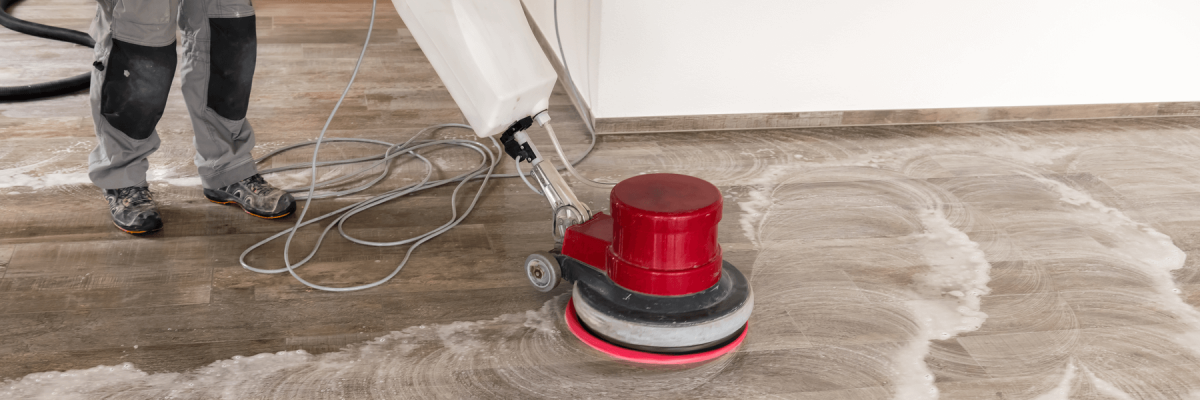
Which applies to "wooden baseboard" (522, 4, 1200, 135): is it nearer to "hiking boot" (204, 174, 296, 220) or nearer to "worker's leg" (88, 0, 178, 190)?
"hiking boot" (204, 174, 296, 220)

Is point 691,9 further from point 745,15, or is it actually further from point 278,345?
point 278,345

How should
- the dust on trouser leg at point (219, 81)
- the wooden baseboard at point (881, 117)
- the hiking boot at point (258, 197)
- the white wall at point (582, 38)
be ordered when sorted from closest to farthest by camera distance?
the dust on trouser leg at point (219, 81)
the hiking boot at point (258, 197)
the white wall at point (582, 38)
the wooden baseboard at point (881, 117)

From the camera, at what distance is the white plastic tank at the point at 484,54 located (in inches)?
52.2

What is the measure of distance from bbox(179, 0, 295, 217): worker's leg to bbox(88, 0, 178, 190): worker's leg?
0.05 metres

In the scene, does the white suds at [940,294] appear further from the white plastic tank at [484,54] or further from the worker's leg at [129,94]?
the worker's leg at [129,94]

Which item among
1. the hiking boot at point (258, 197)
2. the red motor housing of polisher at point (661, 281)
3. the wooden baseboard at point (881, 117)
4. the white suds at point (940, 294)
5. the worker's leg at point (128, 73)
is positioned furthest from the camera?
the wooden baseboard at point (881, 117)

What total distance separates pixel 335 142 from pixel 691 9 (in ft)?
3.45

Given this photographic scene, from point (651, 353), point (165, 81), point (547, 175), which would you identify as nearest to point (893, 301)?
point (651, 353)

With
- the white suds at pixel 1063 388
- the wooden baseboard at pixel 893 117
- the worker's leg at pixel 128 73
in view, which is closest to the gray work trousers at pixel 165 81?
the worker's leg at pixel 128 73

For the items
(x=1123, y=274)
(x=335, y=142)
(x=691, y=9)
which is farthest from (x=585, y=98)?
(x=1123, y=274)

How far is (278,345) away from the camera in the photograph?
141 cm

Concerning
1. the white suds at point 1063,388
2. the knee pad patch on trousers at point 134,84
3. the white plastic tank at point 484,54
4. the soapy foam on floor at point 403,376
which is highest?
the white plastic tank at point 484,54

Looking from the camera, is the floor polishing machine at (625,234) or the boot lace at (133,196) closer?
the floor polishing machine at (625,234)

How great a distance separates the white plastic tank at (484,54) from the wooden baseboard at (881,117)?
936 mm
